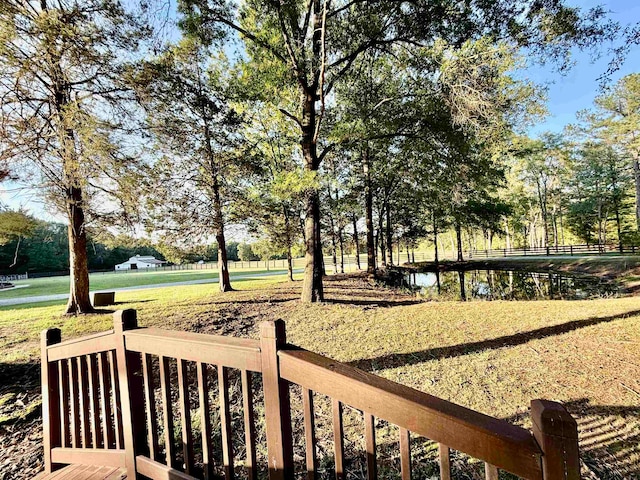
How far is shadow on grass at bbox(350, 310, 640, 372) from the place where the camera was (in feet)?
14.9

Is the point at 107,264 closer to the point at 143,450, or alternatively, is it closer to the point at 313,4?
the point at 313,4

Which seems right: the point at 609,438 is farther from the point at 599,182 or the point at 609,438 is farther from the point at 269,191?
the point at 599,182

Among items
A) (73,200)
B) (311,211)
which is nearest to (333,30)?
(311,211)

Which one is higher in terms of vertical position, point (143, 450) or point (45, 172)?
point (45, 172)

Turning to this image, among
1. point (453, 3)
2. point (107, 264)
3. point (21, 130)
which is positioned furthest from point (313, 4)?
point (107, 264)

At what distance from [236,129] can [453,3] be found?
7304mm

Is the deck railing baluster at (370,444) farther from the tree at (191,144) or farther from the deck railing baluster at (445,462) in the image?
the tree at (191,144)

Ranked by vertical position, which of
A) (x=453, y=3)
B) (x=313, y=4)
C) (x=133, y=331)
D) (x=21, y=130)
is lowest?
(x=133, y=331)

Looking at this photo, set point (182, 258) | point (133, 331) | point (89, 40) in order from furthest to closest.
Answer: point (182, 258), point (89, 40), point (133, 331)

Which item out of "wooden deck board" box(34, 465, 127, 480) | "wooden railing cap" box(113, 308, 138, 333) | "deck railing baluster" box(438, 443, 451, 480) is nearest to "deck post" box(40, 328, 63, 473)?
"wooden deck board" box(34, 465, 127, 480)

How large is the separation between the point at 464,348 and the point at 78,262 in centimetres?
940

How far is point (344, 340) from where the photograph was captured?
219 inches

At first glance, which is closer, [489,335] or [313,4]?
[489,335]

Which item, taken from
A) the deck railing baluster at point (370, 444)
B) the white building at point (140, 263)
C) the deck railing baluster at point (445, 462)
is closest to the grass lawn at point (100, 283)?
the white building at point (140, 263)
